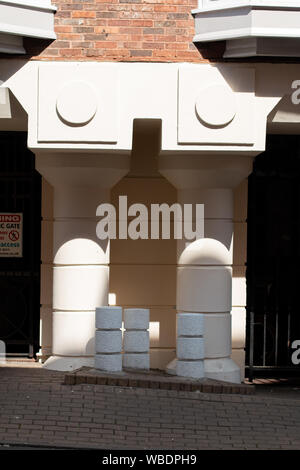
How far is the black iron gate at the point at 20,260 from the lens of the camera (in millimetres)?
10961

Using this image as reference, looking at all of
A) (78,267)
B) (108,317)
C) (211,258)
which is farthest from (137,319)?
(211,258)

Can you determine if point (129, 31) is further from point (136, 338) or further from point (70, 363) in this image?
point (70, 363)

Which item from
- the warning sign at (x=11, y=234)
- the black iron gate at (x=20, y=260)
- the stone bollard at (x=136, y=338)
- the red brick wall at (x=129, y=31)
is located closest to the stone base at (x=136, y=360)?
the stone bollard at (x=136, y=338)

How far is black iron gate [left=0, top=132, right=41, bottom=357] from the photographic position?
432 inches

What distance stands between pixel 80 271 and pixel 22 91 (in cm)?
208

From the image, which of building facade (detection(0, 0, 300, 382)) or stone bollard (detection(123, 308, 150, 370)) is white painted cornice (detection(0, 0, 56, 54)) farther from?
stone bollard (detection(123, 308, 150, 370))

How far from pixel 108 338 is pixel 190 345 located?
90 centimetres

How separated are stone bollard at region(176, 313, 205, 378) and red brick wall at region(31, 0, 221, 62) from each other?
2.83 metres

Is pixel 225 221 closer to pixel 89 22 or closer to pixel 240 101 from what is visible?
pixel 240 101

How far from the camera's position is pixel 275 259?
11195 millimetres

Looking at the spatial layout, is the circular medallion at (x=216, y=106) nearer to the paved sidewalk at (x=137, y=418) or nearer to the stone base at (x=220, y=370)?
the stone base at (x=220, y=370)

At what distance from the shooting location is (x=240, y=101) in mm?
9625

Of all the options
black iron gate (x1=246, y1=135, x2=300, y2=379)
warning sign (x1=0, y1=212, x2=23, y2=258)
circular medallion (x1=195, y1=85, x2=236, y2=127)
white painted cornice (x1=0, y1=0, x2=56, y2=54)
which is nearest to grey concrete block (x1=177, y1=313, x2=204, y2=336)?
black iron gate (x1=246, y1=135, x2=300, y2=379)

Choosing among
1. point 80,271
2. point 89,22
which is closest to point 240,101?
point 89,22
